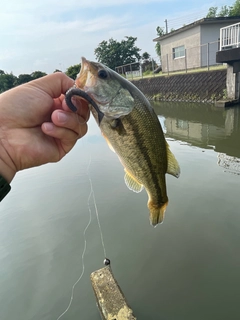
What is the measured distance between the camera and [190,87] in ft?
61.8

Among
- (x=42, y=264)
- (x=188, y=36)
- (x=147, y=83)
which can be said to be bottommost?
(x=42, y=264)

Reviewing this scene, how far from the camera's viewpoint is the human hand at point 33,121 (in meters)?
1.93

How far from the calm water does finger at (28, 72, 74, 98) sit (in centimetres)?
300

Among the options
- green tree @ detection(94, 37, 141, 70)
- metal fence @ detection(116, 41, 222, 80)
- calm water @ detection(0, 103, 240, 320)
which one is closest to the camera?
calm water @ detection(0, 103, 240, 320)

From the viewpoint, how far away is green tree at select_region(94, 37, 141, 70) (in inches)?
1927

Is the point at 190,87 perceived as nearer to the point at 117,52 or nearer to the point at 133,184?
the point at 133,184

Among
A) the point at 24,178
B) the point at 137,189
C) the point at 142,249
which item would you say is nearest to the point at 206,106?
the point at 24,178

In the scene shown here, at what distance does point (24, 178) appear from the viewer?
7754 millimetres

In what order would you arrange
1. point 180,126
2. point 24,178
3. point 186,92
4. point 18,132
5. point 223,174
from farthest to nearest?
point 186,92
point 180,126
point 24,178
point 223,174
point 18,132

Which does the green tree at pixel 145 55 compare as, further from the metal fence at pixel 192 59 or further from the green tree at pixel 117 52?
the metal fence at pixel 192 59

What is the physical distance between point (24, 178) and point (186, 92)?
50.1 feet

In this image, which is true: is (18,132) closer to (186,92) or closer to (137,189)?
(137,189)

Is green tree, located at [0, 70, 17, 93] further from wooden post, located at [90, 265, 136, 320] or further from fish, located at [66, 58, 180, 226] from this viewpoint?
fish, located at [66, 58, 180, 226]

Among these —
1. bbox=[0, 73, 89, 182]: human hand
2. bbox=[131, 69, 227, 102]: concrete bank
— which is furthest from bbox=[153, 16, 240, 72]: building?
bbox=[0, 73, 89, 182]: human hand
